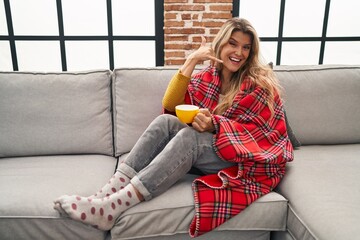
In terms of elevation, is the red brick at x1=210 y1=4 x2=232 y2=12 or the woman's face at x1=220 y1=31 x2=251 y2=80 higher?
the red brick at x1=210 y1=4 x2=232 y2=12

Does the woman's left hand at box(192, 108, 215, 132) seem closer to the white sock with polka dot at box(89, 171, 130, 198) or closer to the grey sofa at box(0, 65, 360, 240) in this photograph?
the grey sofa at box(0, 65, 360, 240)

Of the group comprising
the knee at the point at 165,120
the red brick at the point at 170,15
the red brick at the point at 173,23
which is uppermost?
the red brick at the point at 170,15

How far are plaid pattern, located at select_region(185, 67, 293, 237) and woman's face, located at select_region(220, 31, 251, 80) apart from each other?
3.7 inches

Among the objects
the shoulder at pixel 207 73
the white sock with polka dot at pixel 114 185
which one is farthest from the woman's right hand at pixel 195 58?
the white sock with polka dot at pixel 114 185

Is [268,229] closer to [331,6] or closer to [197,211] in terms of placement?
[197,211]

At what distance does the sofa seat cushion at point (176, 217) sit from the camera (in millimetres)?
1276

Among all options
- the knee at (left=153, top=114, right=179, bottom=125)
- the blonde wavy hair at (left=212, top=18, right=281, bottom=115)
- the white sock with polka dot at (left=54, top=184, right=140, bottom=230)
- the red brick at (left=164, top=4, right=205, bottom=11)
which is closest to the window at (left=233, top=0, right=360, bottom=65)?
the red brick at (left=164, top=4, right=205, bottom=11)

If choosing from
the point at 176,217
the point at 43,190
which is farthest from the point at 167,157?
the point at 43,190

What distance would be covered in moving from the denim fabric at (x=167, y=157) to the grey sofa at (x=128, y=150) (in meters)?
0.07

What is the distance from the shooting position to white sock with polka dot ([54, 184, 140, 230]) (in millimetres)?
1229

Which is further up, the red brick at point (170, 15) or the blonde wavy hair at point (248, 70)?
the red brick at point (170, 15)

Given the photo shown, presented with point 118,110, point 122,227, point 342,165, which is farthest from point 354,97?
point 122,227

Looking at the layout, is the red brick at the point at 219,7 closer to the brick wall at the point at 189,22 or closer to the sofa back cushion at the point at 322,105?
the brick wall at the point at 189,22

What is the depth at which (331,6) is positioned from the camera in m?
2.80
